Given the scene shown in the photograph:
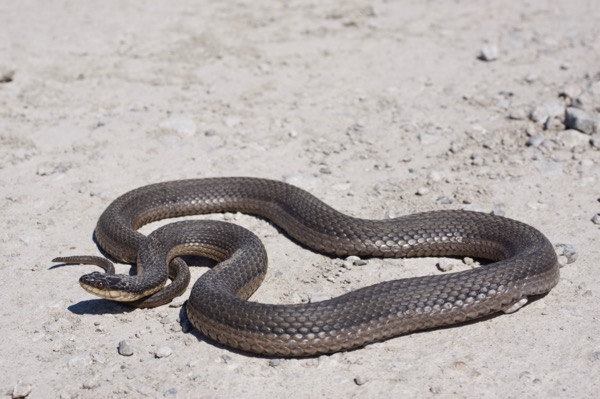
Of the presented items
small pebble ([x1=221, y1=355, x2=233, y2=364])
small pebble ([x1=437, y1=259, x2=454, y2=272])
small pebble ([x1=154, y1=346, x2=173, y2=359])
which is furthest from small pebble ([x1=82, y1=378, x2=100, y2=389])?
small pebble ([x1=437, y1=259, x2=454, y2=272])

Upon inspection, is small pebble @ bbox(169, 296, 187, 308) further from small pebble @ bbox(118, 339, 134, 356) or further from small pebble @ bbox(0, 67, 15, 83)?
small pebble @ bbox(0, 67, 15, 83)

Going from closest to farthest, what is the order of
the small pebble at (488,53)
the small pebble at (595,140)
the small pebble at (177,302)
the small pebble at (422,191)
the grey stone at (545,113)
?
the small pebble at (177,302)
the small pebble at (422,191)
the small pebble at (595,140)
the grey stone at (545,113)
the small pebble at (488,53)

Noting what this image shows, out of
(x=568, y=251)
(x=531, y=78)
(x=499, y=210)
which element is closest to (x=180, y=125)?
(x=499, y=210)

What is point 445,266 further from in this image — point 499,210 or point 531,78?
point 531,78

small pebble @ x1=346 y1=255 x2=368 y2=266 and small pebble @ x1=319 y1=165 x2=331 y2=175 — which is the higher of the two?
small pebble @ x1=319 y1=165 x2=331 y2=175

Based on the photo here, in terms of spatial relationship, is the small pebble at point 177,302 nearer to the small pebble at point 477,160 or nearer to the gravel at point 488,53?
the small pebble at point 477,160

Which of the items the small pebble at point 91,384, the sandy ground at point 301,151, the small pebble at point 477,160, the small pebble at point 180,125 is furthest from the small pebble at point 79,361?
the small pebble at point 477,160
